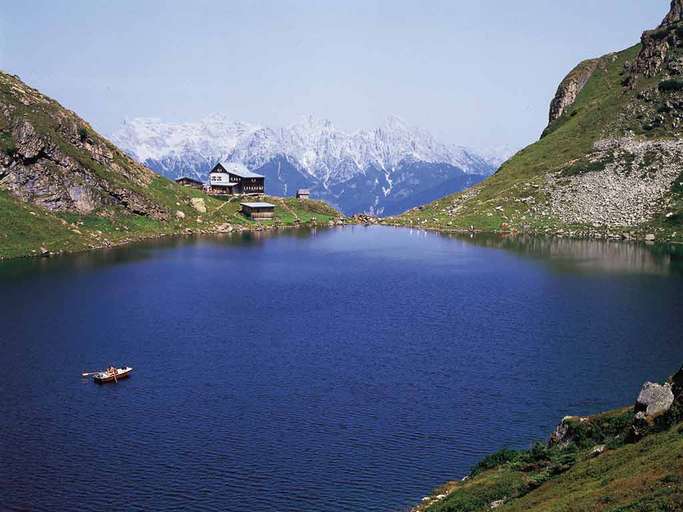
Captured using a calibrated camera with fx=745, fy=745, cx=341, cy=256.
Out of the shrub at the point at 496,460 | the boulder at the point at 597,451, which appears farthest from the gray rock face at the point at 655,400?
the shrub at the point at 496,460

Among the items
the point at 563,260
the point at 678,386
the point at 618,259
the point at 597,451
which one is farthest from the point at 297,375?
the point at 618,259

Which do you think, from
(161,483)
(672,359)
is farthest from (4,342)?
(672,359)

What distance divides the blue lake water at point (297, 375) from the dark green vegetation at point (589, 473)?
6620mm

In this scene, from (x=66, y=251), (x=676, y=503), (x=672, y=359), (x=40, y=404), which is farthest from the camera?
(x=66, y=251)

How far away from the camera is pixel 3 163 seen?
199250 millimetres

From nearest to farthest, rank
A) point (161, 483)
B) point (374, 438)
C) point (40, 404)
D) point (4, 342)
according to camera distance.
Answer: point (161, 483), point (374, 438), point (40, 404), point (4, 342)

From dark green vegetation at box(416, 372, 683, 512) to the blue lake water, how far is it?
6620 millimetres

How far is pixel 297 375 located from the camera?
89688 millimetres

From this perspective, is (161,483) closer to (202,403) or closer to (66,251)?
(202,403)

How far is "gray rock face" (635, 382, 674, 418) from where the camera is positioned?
1976 inches

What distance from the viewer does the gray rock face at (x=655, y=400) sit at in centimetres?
5018

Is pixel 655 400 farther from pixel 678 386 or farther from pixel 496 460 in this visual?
pixel 496 460

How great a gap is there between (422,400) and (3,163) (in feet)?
524

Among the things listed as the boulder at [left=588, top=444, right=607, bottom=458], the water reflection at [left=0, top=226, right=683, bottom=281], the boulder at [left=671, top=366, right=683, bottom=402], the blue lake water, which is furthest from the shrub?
the water reflection at [left=0, top=226, right=683, bottom=281]
